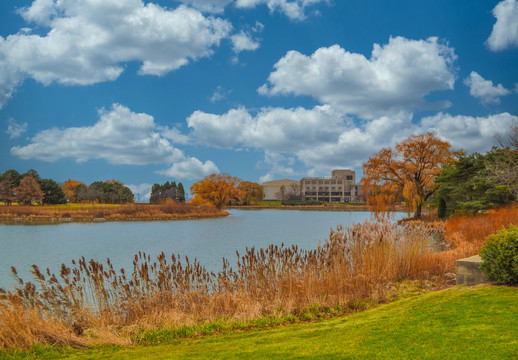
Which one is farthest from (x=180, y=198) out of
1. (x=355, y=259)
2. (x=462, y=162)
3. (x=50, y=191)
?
(x=355, y=259)

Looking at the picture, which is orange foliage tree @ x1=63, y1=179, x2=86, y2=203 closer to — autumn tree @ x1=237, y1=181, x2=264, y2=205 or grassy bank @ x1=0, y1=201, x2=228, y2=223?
autumn tree @ x1=237, y1=181, x2=264, y2=205

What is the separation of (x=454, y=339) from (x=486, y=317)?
2.92ft

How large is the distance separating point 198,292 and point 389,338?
144 inches

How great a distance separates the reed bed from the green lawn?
0.60m

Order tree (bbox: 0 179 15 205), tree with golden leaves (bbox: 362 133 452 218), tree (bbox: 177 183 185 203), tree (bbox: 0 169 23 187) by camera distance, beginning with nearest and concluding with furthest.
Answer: tree with golden leaves (bbox: 362 133 452 218)
tree (bbox: 0 179 15 205)
tree (bbox: 0 169 23 187)
tree (bbox: 177 183 185 203)

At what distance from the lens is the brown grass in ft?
18.1

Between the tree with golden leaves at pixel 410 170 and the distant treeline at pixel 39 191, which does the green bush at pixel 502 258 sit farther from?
the distant treeline at pixel 39 191

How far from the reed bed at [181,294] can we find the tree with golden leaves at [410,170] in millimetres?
23191

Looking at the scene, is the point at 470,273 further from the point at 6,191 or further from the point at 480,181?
the point at 6,191

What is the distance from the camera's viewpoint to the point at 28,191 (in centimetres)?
6394

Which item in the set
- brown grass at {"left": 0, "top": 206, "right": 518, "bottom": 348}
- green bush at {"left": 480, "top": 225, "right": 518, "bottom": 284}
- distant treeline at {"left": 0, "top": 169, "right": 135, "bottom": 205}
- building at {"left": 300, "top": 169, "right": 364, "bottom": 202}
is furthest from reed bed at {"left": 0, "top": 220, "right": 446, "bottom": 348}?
building at {"left": 300, "top": 169, "right": 364, "bottom": 202}

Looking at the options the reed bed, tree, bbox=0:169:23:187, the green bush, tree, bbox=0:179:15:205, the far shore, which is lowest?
the far shore

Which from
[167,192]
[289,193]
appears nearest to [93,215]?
[167,192]

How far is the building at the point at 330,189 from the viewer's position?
125 meters
